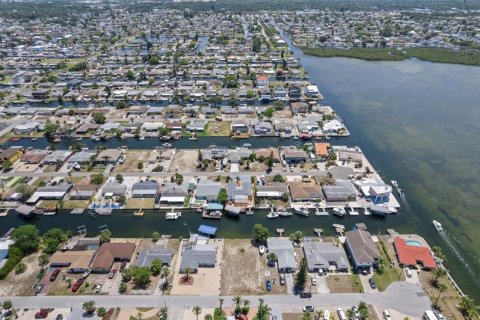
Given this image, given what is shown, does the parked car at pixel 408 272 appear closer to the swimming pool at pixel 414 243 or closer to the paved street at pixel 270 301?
the paved street at pixel 270 301

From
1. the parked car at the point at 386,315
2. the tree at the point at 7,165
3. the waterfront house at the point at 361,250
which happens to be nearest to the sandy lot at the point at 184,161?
the tree at the point at 7,165

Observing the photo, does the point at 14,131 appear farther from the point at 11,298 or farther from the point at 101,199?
the point at 11,298

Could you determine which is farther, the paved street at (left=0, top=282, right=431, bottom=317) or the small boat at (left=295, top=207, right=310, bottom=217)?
the small boat at (left=295, top=207, right=310, bottom=217)

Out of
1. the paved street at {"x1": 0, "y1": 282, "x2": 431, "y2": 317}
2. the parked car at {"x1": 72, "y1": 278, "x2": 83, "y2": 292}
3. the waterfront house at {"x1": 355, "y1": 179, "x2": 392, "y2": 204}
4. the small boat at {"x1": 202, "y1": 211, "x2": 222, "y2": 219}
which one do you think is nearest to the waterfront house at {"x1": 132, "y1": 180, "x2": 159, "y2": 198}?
the small boat at {"x1": 202, "y1": 211, "x2": 222, "y2": 219}

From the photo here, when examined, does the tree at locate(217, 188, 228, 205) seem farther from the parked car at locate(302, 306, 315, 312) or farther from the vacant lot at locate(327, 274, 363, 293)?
the parked car at locate(302, 306, 315, 312)

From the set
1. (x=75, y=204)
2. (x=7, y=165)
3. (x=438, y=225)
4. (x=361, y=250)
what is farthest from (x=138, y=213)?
(x=438, y=225)

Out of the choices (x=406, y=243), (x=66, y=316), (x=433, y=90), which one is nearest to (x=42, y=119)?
(x=66, y=316)
